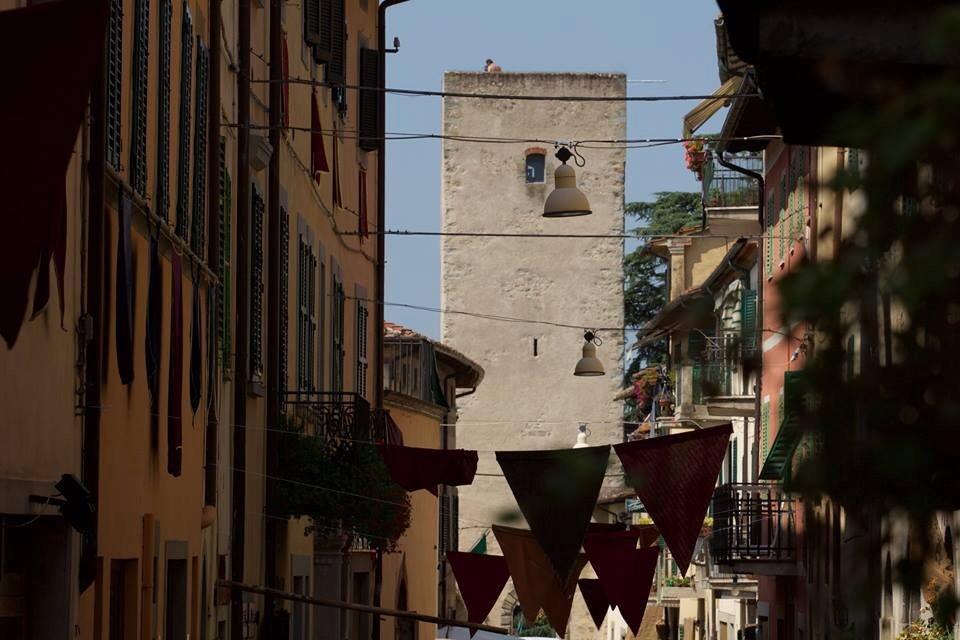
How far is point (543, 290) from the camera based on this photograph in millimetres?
56312

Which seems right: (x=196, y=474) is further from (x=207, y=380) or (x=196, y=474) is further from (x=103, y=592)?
(x=103, y=592)

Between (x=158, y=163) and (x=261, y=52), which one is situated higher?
(x=261, y=52)

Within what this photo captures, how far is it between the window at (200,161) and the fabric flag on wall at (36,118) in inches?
308

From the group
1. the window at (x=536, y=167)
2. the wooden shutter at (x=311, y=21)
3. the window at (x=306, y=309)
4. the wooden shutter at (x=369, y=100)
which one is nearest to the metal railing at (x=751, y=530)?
the window at (x=306, y=309)

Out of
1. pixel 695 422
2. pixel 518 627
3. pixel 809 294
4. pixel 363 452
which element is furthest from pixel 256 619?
pixel 518 627

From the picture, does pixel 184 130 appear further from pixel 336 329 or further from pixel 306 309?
pixel 336 329

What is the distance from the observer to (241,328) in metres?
17.3

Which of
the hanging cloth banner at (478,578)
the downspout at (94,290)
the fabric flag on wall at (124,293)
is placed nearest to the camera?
the downspout at (94,290)

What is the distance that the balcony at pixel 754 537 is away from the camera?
2618 cm

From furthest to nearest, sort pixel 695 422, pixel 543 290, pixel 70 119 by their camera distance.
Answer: pixel 543 290 < pixel 695 422 < pixel 70 119

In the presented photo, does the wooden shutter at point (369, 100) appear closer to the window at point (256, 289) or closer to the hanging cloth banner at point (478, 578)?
the hanging cloth banner at point (478, 578)

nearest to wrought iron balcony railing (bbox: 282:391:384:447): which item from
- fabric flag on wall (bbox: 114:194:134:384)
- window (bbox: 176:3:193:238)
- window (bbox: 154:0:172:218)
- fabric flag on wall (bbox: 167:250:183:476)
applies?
window (bbox: 176:3:193:238)

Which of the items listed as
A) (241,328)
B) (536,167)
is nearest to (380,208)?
(241,328)

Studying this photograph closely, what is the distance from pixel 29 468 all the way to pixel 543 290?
47.7 metres
